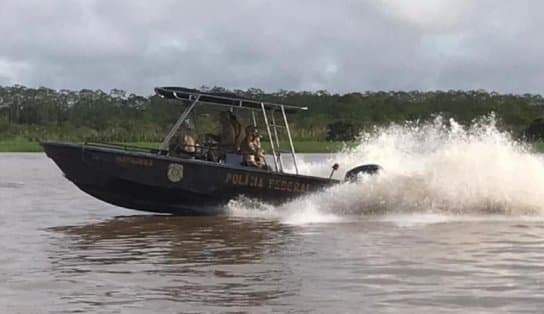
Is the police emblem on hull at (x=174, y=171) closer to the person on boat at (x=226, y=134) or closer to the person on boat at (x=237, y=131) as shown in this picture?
the person on boat at (x=226, y=134)

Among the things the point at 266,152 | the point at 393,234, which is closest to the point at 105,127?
the point at 266,152

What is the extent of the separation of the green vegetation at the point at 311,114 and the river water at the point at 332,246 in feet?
47.6

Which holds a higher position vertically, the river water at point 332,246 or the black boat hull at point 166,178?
the black boat hull at point 166,178

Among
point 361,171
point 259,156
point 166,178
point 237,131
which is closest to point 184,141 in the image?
point 166,178

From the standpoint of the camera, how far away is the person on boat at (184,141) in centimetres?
1655

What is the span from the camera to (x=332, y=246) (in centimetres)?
1294

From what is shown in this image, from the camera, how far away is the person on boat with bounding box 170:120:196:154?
54.3 ft

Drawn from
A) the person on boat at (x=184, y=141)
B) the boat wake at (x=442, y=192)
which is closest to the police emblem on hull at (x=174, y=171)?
the person on boat at (x=184, y=141)

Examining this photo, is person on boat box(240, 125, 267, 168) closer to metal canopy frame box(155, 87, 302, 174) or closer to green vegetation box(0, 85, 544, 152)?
metal canopy frame box(155, 87, 302, 174)

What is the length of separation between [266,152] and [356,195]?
1.68m

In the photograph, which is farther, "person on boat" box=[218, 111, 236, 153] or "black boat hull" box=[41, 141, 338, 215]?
"person on boat" box=[218, 111, 236, 153]

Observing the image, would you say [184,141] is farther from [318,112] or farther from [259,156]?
[318,112]

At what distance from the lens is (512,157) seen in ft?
58.9

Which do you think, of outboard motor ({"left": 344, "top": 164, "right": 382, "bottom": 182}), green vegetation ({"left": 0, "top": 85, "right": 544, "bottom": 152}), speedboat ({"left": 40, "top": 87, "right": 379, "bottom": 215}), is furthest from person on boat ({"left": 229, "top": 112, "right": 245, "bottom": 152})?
green vegetation ({"left": 0, "top": 85, "right": 544, "bottom": 152})
